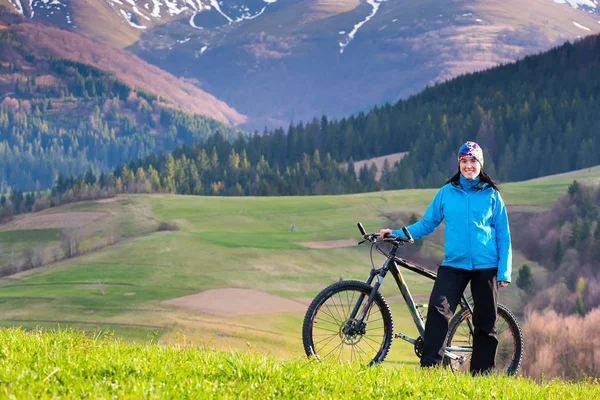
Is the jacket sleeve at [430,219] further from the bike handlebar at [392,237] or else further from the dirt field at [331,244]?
the dirt field at [331,244]

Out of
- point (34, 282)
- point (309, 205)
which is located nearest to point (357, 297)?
point (34, 282)

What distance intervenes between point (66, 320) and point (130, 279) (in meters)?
9.56

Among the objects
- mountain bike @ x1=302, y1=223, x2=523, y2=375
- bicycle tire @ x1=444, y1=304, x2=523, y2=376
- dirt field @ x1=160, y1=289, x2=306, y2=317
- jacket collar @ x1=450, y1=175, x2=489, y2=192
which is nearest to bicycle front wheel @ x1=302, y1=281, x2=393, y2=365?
mountain bike @ x1=302, y1=223, x2=523, y2=375

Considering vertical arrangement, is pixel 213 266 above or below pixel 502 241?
below

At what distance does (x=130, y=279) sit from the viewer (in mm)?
85875

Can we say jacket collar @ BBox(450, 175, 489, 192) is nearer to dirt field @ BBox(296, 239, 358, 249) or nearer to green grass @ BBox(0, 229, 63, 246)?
dirt field @ BBox(296, 239, 358, 249)

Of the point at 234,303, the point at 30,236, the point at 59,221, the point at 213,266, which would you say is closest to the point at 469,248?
the point at 234,303

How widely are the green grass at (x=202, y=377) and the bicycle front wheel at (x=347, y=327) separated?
99cm

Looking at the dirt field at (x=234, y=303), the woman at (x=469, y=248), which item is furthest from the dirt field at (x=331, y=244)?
the woman at (x=469, y=248)

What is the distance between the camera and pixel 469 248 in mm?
10867

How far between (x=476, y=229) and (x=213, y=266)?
271ft

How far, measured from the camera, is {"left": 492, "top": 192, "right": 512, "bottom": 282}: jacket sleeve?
35.7 ft

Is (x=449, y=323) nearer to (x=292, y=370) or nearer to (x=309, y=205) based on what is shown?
(x=292, y=370)

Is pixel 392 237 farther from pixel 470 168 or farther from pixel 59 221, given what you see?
pixel 59 221
